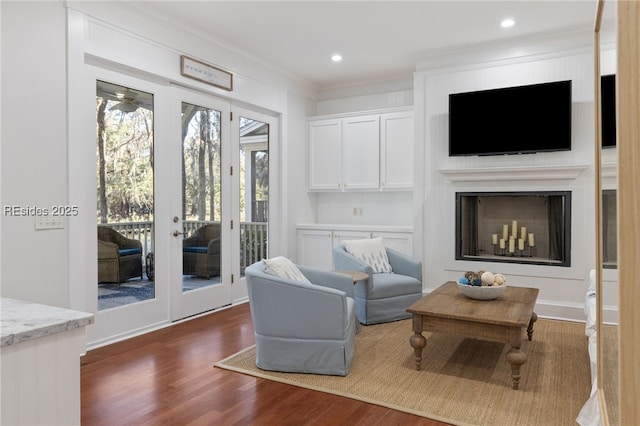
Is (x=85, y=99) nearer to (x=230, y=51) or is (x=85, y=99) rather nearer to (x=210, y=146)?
(x=210, y=146)

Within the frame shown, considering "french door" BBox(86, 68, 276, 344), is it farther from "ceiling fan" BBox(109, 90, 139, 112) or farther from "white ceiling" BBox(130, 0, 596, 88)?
"white ceiling" BBox(130, 0, 596, 88)

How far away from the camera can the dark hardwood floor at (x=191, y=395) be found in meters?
2.40

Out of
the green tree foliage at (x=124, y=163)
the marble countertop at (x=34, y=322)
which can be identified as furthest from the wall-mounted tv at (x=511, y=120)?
the marble countertop at (x=34, y=322)

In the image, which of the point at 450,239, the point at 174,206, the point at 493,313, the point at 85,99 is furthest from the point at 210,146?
the point at 493,313

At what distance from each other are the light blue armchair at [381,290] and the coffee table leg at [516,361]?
5.07 feet

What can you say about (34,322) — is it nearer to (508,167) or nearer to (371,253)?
(371,253)

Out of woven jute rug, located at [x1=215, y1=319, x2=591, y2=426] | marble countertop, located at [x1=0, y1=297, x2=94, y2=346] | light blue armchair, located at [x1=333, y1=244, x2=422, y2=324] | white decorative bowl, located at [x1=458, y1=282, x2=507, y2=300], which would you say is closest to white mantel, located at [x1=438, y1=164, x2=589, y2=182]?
light blue armchair, located at [x1=333, y1=244, x2=422, y2=324]

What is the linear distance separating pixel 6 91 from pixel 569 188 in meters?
4.81

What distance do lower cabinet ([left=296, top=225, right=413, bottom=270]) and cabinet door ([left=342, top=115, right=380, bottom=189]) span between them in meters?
0.63

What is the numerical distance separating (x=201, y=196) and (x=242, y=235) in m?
0.83

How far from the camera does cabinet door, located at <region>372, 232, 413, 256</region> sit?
17.3 feet

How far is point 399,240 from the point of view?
5352 millimetres

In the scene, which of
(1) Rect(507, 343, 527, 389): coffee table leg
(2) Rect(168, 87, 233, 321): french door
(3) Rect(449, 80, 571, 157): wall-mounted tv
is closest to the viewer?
(1) Rect(507, 343, 527, 389): coffee table leg

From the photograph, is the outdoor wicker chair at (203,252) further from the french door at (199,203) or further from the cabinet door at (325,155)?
the cabinet door at (325,155)
